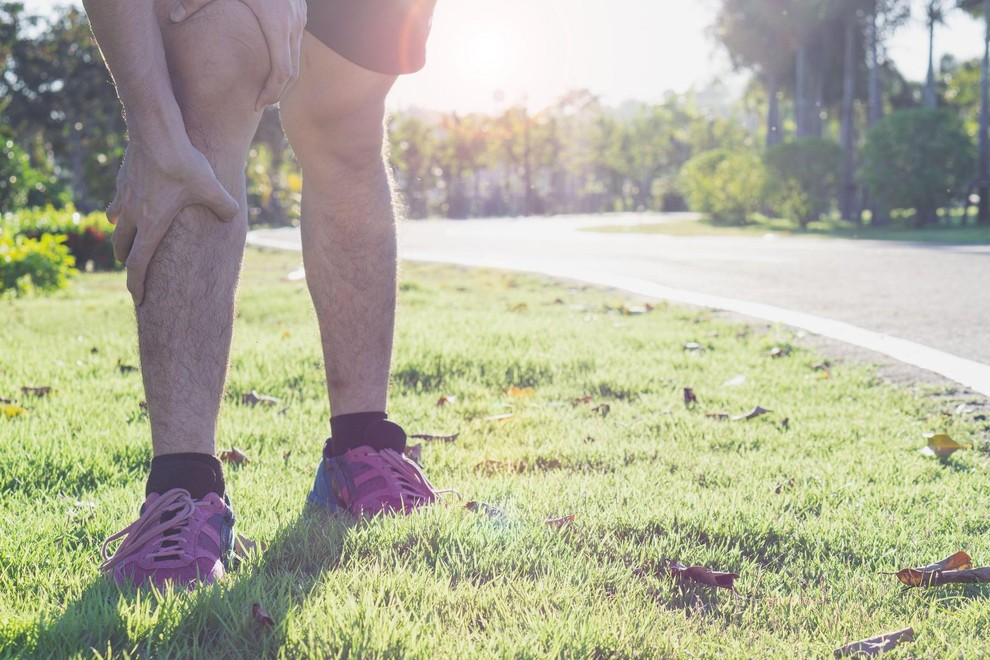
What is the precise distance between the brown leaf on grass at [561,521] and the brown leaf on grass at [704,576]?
27 centimetres

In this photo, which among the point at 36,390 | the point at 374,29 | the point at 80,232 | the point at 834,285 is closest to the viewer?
the point at 374,29

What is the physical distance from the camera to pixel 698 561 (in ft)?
5.54

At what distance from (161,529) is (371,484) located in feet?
1.61

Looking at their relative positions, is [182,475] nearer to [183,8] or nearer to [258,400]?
[183,8]

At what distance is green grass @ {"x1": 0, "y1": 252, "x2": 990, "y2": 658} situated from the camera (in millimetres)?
1334

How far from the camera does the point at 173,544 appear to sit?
153 cm

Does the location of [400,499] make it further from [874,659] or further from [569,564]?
[874,659]

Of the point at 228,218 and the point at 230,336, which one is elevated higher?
the point at 228,218

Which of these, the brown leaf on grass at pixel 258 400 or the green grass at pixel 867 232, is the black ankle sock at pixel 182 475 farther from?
the green grass at pixel 867 232

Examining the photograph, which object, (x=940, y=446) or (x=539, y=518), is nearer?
(x=539, y=518)

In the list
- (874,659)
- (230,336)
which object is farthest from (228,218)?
(874,659)

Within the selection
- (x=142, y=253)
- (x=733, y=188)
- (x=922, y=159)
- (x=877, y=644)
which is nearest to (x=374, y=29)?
(x=142, y=253)

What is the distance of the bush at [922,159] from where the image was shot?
75.2 ft

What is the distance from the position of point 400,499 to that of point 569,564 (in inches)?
17.4
